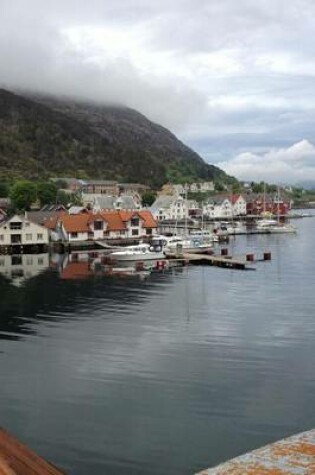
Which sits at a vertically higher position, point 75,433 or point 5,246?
point 5,246

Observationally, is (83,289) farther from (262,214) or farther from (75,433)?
(262,214)

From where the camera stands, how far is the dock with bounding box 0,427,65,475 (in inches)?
409

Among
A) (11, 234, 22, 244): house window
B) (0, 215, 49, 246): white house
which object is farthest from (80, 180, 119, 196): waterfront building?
(11, 234, 22, 244): house window

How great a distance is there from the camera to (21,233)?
6431 cm

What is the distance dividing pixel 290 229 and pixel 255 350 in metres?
69.5

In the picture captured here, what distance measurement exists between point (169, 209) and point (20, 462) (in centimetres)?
10288

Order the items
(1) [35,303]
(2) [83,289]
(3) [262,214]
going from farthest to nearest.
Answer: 1. (3) [262,214]
2. (2) [83,289]
3. (1) [35,303]

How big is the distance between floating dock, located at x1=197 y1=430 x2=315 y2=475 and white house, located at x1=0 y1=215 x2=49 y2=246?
56.4m

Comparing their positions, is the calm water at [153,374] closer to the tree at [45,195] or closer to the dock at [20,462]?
the dock at [20,462]

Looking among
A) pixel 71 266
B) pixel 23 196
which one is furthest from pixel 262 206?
pixel 71 266

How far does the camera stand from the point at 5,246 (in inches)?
2496

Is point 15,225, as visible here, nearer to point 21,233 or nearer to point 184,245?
point 21,233

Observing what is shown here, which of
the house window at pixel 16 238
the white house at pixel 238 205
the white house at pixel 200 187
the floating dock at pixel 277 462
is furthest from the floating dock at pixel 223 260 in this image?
the white house at pixel 200 187

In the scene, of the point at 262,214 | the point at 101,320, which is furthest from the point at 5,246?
the point at 262,214
